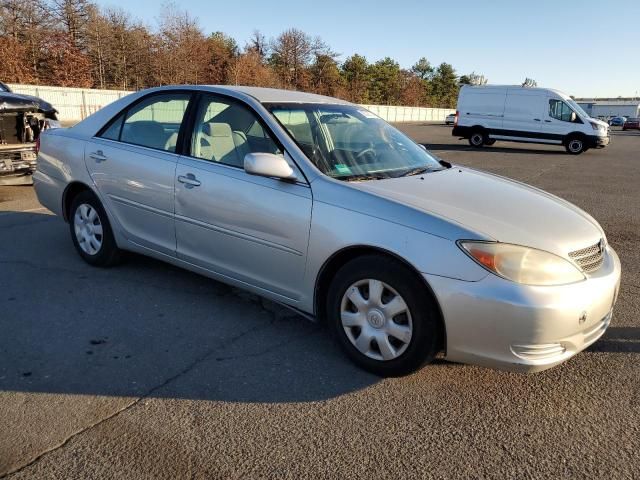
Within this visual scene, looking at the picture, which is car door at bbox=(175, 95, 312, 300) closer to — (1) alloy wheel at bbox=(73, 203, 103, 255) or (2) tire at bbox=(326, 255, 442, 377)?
(2) tire at bbox=(326, 255, 442, 377)

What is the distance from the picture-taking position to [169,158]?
3.92 meters

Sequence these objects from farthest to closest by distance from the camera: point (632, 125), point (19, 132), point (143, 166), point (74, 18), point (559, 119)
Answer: point (632, 125) < point (74, 18) < point (559, 119) < point (19, 132) < point (143, 166)

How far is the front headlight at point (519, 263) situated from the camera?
102 inches

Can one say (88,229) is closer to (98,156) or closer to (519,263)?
(98,156)

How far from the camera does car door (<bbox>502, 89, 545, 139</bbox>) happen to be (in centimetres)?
2097

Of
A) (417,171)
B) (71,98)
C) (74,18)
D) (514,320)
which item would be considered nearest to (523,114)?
(417,171)

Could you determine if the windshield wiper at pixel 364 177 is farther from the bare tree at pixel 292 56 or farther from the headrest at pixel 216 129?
the bare tree at pixel 292 56

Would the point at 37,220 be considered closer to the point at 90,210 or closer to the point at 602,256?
the point at 90,210

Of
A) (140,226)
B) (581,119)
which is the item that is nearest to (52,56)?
(581,119)

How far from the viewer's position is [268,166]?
124 inches

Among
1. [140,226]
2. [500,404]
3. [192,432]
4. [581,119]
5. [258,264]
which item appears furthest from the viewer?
[581,119]

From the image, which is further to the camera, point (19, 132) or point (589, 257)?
point (19, 132)

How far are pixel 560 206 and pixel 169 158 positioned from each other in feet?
9.04

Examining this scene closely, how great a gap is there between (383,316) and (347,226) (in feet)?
1.75
